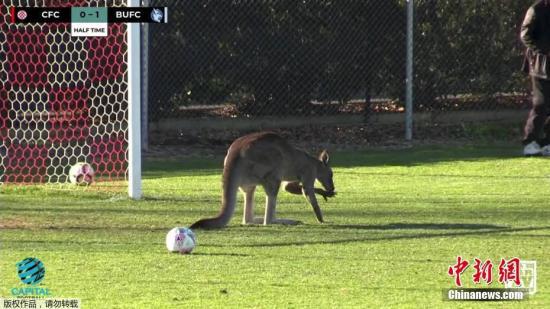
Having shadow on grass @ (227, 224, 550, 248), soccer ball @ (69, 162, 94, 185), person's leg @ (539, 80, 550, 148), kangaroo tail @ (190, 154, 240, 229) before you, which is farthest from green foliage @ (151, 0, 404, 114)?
shadow on grass @ (227, 224, 550, 248)

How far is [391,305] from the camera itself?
284 inches

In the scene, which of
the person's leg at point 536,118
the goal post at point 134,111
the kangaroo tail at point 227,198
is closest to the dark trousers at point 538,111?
the person's leg at point 536,118

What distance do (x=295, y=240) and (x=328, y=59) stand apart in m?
8.84

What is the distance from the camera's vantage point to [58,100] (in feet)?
50.3

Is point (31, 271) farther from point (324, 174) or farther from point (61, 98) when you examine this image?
point (61, 98)

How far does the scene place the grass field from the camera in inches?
297

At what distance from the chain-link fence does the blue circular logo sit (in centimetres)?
894

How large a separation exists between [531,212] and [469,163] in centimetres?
401

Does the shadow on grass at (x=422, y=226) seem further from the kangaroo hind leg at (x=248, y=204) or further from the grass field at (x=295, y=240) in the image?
the kangaroo hind leg at (x=248, y=204)

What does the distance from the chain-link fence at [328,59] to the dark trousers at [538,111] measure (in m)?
3.28

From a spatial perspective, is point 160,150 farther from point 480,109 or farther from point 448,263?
point 448,263

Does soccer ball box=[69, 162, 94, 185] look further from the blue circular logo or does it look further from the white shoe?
the white shoe

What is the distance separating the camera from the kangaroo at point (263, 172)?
1026 cm

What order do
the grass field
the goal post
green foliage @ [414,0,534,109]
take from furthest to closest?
green foliage @ [414,0,534,109] < the goal post < the grass field
